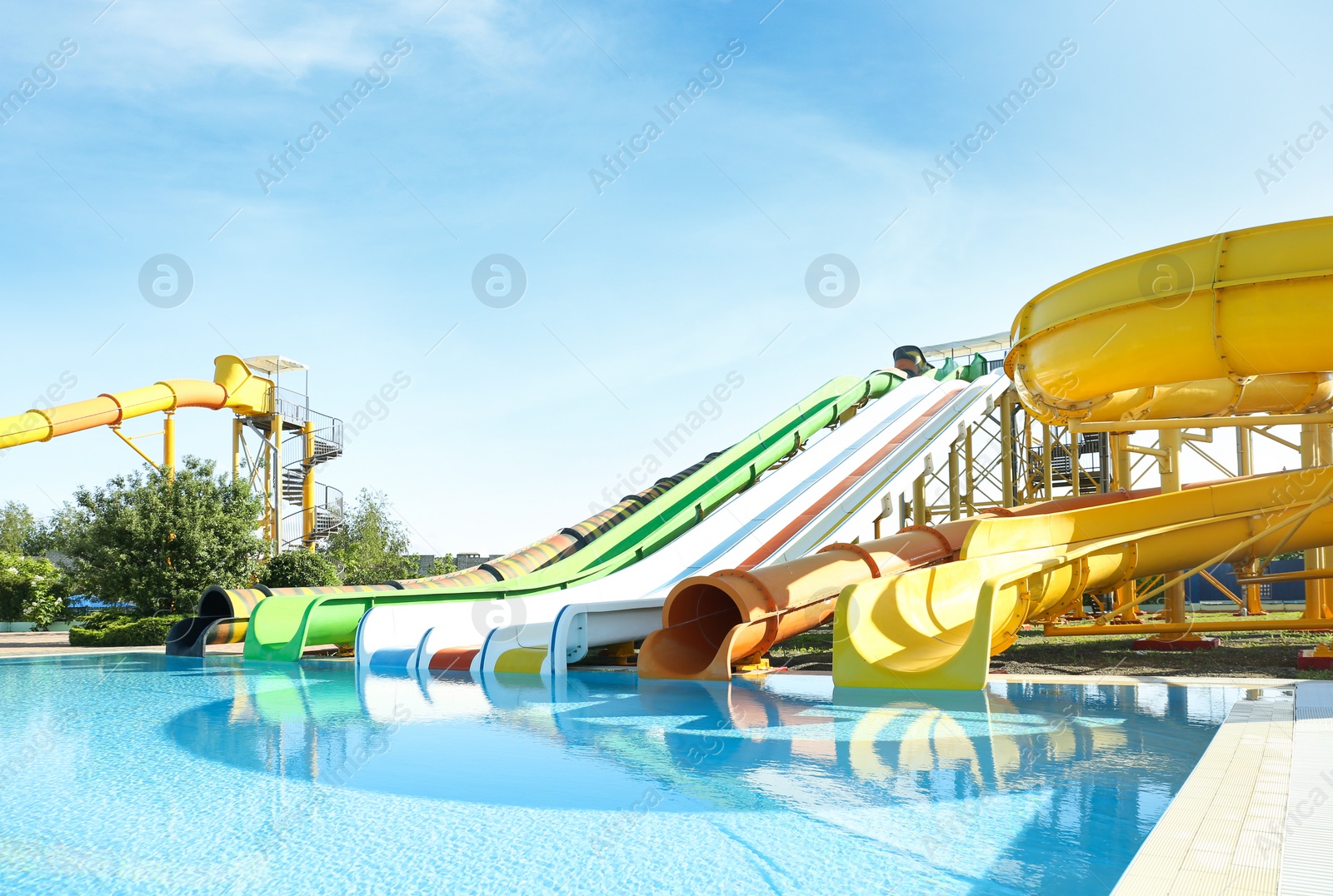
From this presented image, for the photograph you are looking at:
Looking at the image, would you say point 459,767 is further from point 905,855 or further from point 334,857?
point 905,855


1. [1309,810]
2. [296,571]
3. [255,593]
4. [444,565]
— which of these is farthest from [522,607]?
[444,565]

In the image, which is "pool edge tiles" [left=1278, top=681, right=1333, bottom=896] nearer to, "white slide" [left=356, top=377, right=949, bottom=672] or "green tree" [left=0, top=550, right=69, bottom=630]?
"white slide" [left=356, top=377, right=949, bottom=672]

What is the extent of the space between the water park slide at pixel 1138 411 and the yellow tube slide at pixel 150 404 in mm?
14967

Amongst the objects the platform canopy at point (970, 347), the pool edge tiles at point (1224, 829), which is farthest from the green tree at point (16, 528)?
the pool edge tiles at point (1224, 829)

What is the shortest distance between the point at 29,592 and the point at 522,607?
13.1 metres

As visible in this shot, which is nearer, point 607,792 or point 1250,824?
point 1250,824

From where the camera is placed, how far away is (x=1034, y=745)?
5125mm

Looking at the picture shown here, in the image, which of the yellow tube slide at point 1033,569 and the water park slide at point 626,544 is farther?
the water park slide at point 626,544

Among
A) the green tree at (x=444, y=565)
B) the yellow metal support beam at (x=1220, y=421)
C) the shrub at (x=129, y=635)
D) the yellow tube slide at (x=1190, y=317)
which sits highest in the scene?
the yellow tube slide at (x=1190, y=317)

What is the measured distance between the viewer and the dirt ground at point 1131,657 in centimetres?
792

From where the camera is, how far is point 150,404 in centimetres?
1805

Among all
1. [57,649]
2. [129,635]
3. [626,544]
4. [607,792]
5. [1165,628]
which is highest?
[626,544]

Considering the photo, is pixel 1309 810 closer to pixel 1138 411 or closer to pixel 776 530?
pixel 1138 411

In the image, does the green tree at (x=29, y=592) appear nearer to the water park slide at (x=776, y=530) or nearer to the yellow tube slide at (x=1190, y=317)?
the water park slide at (x=776, y=530)
